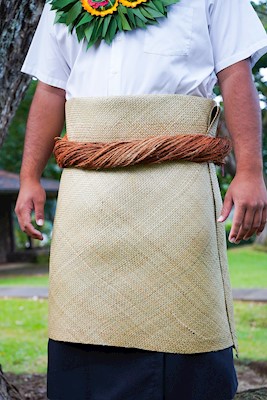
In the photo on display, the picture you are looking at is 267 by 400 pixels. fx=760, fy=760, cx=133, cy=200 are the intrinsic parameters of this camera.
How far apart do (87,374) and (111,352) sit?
95 millimetres

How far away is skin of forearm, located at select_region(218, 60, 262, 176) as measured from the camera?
1.98 metres

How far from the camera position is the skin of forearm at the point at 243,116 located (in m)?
1.98

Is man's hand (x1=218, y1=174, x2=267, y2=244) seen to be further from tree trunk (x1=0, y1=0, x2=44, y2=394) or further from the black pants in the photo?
tree trunk (x1=0, y1=0, x2=44, y2=394)

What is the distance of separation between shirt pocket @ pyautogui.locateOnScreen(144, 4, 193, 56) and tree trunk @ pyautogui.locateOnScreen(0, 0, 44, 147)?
1.11 m

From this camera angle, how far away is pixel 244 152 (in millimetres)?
1979

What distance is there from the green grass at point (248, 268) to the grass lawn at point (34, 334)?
254 cm

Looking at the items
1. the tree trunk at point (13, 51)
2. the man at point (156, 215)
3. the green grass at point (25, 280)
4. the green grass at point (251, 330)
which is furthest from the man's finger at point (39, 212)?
the green grass at point (25, 280)

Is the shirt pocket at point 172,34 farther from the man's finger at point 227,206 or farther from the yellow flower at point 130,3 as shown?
the man's finger at point 227,206

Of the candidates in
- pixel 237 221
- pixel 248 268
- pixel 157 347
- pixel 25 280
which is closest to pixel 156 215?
pixel 237 221

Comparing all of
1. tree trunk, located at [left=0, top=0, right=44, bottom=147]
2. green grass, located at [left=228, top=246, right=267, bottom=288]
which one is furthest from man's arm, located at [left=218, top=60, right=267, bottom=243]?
green grass, located at [left=228, top=246, right=267, bottom=288]

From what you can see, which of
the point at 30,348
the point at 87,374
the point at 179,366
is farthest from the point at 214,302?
the point at 30,348

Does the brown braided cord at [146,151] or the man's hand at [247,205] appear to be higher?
the brown braided cord at [146,151]

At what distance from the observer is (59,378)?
2.09 m

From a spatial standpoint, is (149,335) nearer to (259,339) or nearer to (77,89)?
(77,89)
